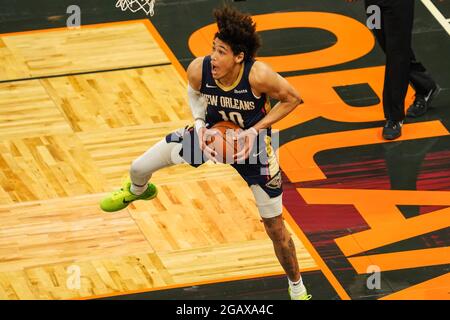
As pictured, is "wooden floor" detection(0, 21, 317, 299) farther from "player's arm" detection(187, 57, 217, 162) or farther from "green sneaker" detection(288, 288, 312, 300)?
"player's arm" detection(187, 57, 217, 162)

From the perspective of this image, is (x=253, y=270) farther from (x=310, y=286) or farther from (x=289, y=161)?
(x=289, y=161)

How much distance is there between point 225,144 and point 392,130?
343cm

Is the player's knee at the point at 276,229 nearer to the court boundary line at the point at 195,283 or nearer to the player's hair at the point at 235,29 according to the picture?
the court boundary line at the point at 195,283

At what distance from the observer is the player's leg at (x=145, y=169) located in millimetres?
9648

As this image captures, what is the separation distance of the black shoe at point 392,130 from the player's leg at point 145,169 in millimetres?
2905

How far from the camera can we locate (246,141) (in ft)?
30.4

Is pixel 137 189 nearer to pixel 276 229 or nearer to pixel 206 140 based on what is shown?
pixel 206 140

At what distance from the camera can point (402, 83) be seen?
12.3 m

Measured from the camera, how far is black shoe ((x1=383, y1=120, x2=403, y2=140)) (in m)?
12.3

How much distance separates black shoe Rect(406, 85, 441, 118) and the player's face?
400 centimetres

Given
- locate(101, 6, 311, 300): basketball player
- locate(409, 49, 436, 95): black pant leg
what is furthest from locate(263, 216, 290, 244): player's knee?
A: locate(409, 49, 436, 95): black pant leg

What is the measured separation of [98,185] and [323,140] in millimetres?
2251

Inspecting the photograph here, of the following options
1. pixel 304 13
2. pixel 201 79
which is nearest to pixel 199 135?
pixel 201 79

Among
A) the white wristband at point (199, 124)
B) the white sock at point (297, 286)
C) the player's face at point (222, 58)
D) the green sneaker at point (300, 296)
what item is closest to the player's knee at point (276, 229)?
the white sock at point (297, 286)
